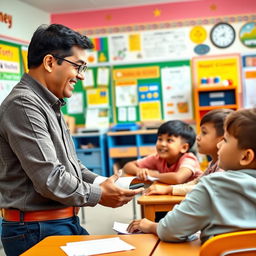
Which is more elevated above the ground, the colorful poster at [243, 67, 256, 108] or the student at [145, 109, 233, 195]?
the colorful poster at [243, 67, 256, 108]

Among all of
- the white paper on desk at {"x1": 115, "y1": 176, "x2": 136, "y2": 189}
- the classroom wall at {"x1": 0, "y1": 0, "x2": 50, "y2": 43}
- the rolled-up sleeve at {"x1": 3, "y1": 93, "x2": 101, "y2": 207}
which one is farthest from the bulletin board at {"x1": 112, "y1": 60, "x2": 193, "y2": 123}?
the rolled-up sleeve at {"x1": 3, "y1": 93, "x2": 101, "y2": 207}

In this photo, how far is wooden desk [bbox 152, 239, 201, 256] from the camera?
4.24 feet

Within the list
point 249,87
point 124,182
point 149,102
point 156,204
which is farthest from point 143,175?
point 249,87

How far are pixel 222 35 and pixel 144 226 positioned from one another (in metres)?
4.74

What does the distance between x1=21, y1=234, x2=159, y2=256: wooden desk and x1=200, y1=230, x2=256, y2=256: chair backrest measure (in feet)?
0.78

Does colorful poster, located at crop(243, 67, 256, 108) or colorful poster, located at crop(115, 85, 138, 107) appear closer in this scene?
colorful poster, located at crop(243, 67, 256, 108)

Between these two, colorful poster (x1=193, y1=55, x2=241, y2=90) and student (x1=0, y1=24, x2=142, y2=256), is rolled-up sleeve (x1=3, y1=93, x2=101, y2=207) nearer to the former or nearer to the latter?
student (x1=0, y1=24, x2=142, y2=256)

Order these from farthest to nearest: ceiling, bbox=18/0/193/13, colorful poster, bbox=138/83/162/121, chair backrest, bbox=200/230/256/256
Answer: colorful poster, bbox=138/83/162/121 → ceiling, bbox=18/0/193/13 → chair backrest, bbox=200/230/256/256

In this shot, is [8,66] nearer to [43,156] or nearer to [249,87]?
[249,87]

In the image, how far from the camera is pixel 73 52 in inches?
68.7

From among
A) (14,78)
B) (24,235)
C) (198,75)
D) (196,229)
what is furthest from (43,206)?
(198,75)

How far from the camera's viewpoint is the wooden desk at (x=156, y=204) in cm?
217

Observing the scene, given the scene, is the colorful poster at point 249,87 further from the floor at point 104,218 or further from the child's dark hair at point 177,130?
the child's dark hair at point 177,130

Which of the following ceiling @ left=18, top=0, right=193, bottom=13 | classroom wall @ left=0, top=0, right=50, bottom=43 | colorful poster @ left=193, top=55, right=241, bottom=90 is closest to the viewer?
classroom wall @ left=0, top=0, right=50, bottom=43
